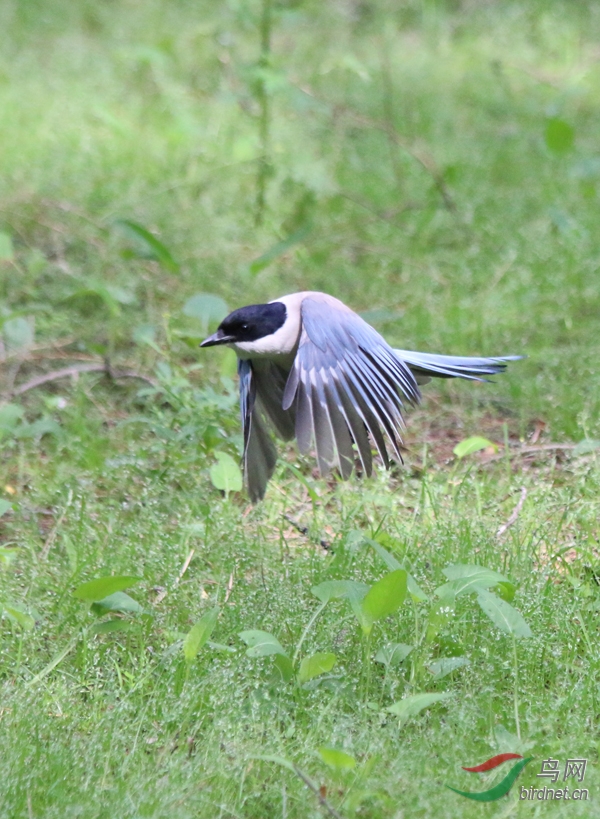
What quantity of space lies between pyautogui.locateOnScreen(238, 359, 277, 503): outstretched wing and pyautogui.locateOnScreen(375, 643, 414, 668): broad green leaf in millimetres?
862

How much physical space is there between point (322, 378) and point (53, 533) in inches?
37.6

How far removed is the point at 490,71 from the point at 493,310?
134 inches

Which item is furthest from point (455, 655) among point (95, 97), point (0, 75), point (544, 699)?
point (0, 75)

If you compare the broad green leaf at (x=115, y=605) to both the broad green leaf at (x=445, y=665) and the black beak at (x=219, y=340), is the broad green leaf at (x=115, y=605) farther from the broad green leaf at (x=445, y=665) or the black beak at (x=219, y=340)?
the black beak at (x=219, y=340)

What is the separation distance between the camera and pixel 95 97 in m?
6.39

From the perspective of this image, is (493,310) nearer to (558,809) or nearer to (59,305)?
(59,305)

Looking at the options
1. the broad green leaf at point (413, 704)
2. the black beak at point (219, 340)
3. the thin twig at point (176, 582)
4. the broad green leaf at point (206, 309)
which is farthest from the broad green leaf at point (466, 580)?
the broad green leaf at point (206, 309)

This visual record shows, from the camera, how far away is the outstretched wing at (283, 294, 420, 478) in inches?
109

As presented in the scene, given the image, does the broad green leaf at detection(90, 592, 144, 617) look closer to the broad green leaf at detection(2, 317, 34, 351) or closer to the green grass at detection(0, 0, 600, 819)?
the green grass at detection(0, 0, 600, 819)

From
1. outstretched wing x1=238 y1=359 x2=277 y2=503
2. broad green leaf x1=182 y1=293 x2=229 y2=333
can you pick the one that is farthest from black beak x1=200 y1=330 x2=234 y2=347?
broad green leaf x1=182 y1=293 x2=229 y2=333

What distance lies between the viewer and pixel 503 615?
246 cm

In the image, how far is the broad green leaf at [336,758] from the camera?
209 centimetres

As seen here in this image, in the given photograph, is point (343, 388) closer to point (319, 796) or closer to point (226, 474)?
point (226, 474)

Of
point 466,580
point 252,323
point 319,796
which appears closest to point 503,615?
point 466,580
